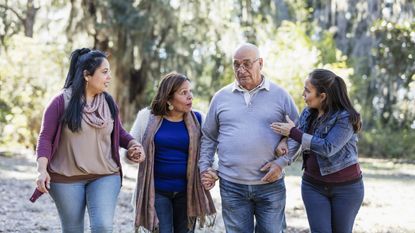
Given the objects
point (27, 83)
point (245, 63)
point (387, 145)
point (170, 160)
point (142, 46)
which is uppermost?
point (142, 46)

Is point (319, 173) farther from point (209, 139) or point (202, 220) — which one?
point (202, 220)

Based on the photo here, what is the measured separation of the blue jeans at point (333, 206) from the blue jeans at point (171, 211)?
2.72 ft

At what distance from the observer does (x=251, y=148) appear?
14.0 ft

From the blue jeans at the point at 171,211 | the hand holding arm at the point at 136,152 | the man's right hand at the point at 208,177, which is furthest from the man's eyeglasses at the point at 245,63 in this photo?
the blue jeans at the point at 171,211

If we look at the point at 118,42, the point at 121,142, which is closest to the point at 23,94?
the point at 118,42

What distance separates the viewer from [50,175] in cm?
416

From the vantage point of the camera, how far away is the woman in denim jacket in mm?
4246

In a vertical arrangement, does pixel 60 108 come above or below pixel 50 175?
above

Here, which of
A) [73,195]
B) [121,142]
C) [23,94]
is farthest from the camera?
[23,94]

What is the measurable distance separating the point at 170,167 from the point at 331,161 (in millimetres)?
1040

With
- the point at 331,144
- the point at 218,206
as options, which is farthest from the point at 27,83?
the point at 331,144

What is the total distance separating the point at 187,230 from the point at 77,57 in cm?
135

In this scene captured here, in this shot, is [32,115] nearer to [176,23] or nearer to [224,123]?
[176,23]

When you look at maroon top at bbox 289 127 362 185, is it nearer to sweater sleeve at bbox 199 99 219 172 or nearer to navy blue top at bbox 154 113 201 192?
sweater sleeve at bbox 199 99 219 172
